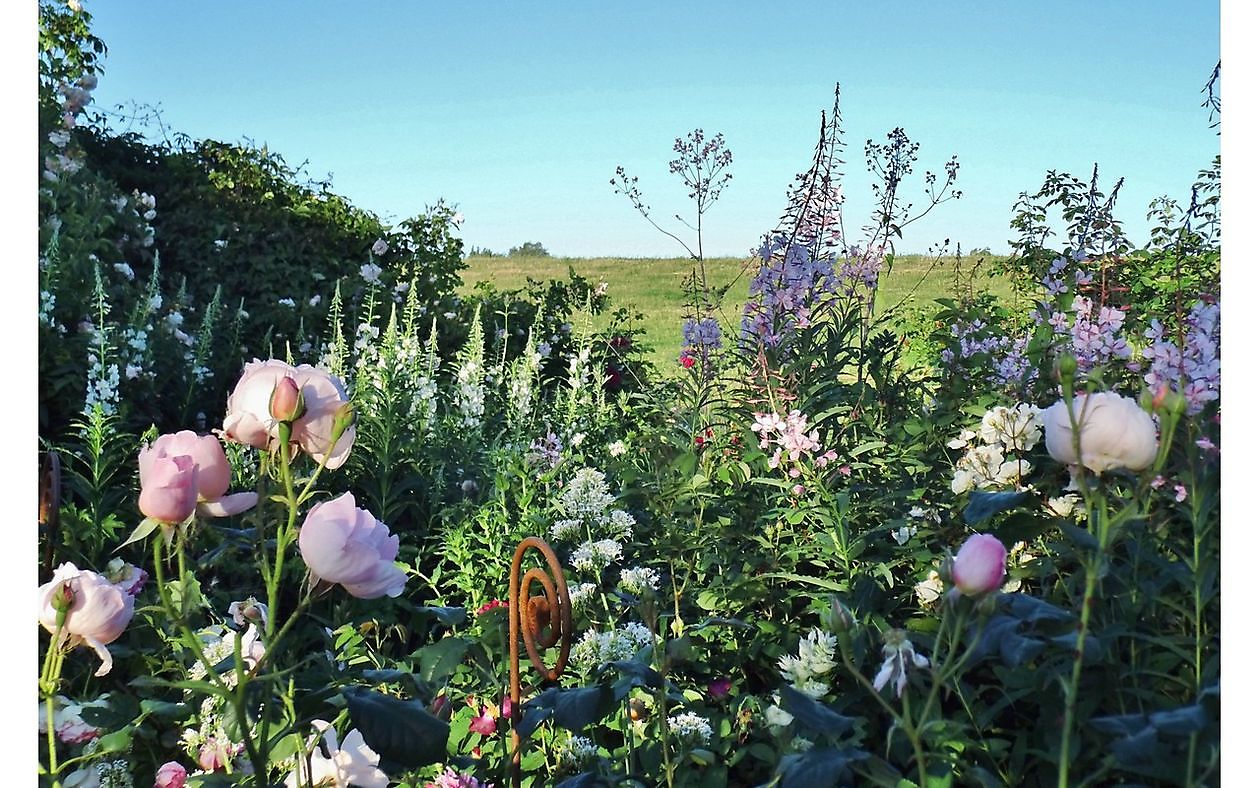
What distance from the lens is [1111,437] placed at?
829 millimetres

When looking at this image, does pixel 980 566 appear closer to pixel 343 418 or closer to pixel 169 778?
pixel 343 418

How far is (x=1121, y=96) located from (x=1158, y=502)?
0.89 metres

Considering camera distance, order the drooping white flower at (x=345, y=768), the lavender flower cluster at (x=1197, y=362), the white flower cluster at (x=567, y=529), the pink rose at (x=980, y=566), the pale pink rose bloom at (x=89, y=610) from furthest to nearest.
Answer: the white flower cluster at (x=567, y=529), the lavender flower cluster at (x=1197, y=362), the drooping white flower at (x=345, y=768), the pale pink rose bloom at (x=89, y=610), the pink rose at (x=980, y=566)

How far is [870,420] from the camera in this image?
223 cm

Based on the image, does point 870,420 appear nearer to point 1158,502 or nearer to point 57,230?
point 1158,502

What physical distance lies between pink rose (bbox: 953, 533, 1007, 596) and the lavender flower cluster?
2.37 ft

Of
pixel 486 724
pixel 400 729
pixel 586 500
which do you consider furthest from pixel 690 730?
pixel 586 500

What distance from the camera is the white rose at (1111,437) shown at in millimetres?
825

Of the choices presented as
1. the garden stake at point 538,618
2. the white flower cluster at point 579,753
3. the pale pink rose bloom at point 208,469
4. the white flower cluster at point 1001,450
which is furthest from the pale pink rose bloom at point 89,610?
the white flower cluster at point 1001,450

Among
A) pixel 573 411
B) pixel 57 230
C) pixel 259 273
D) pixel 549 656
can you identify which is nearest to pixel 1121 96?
pixel 549 656

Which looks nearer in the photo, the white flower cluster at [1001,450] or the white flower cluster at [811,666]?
the white flower cluster at [811,666]

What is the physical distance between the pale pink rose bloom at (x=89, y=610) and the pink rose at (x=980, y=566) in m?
0.71

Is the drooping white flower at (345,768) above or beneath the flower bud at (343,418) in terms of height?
beneath

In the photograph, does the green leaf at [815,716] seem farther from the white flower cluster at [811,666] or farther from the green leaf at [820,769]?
the white flower cluster at [811,666]
